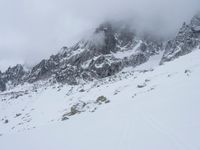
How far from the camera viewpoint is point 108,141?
10.5 meters

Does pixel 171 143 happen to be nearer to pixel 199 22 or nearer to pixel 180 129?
pixel 180 129

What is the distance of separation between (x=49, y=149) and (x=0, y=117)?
245 feet

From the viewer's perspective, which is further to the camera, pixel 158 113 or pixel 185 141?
pixel 158 113

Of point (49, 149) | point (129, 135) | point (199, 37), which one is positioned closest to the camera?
point (129, 135)

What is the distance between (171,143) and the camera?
814 centimetres

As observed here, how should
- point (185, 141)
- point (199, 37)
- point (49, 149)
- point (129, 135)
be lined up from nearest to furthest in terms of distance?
point (185, 141) < point (129, 135) < point (49, 149) < point (199, 37)

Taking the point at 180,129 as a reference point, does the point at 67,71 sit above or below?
below

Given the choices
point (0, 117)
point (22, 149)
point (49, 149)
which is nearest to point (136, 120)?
point (49, 149)

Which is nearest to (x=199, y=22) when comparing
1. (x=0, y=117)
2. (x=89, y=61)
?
(x=89, y=61)

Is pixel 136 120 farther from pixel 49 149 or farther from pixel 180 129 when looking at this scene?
pixel 49 149

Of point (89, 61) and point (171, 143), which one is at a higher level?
point (171, 143)

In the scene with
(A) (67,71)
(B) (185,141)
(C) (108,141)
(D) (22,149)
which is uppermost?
(B) (185,141)

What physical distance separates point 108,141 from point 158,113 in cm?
407

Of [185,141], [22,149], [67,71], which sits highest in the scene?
[185,141]
